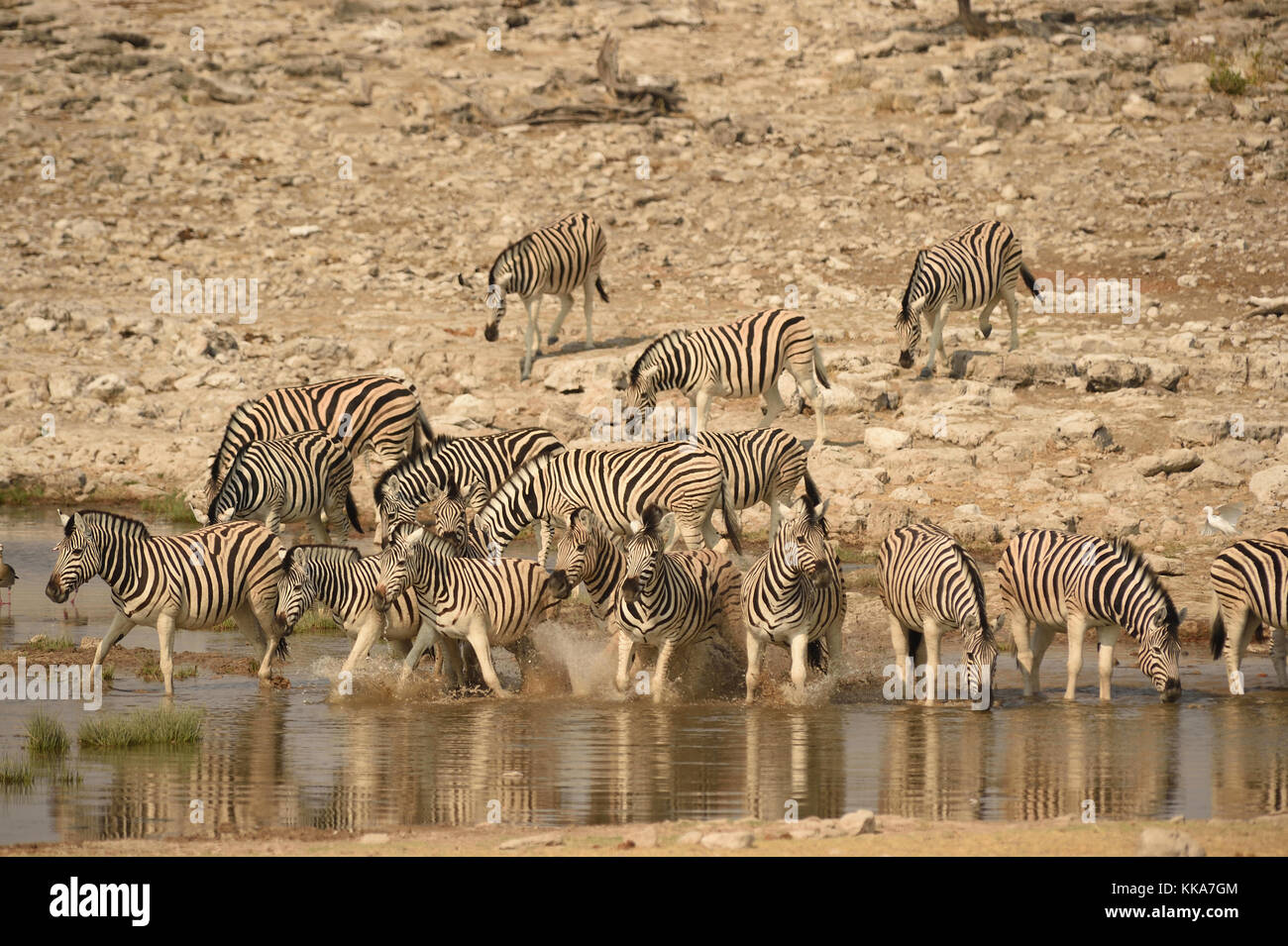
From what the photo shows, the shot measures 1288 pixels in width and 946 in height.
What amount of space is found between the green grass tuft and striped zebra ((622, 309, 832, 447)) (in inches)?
314

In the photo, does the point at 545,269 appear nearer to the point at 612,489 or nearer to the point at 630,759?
the point at 612,489

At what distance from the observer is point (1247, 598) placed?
1257cm

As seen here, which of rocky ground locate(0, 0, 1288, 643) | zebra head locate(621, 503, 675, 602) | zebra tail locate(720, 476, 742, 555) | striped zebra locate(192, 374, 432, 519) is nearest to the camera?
zebra head locate(621, 503, 675, 602)

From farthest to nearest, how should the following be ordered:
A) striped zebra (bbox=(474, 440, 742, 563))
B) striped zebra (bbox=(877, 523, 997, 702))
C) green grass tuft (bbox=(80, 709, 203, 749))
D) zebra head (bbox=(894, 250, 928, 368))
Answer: zebra head (bbox=(894, 250, 928, 368))
striped zebra (bbox=(474, 440, 742, 563))
striped zebra (bbox=(877, 523, 997, 702))
green grass tuft (bbox=(80, 709, 203, 749))

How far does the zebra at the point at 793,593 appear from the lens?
39.0 ft

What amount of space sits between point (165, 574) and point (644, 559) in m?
3.40

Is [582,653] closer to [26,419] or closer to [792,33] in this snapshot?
[26,419]

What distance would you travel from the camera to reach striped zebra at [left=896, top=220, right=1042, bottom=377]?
2042cm

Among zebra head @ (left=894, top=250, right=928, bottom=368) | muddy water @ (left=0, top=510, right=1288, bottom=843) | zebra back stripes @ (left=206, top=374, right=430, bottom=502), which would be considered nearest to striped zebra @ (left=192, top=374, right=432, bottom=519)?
zebra back stripes @ (left=206, top=374, right=430, bottom=502)

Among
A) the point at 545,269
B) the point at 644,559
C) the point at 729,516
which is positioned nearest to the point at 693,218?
the point at 545,269

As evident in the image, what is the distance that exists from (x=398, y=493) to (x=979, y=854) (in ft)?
29.2

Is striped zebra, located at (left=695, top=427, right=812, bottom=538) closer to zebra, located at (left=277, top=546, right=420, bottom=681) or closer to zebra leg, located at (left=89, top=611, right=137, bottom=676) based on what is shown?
zebra, located at (left=277, top=546, right=420, bottom=681)

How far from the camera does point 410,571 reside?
12.1 m
